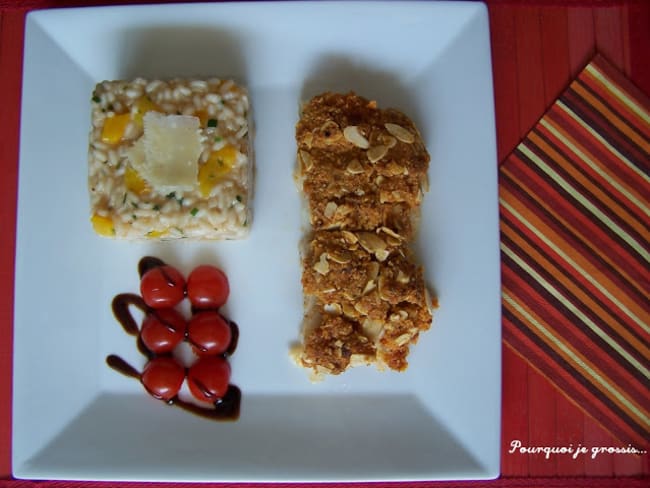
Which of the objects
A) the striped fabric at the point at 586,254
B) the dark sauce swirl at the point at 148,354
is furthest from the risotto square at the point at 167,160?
the striped fabric at the point at 586,254

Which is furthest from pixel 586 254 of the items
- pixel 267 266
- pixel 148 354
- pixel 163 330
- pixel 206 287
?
pixel 148 354

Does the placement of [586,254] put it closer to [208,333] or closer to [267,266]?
[267,266]

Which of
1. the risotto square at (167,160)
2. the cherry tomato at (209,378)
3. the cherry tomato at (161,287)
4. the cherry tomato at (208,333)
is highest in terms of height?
the risotto square at (167,160)

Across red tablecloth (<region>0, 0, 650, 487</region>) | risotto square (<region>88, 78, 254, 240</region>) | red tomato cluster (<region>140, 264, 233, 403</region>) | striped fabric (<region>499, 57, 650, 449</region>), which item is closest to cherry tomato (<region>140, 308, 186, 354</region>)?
red tomato cluster (<region>140, 264, 233, 403</region>)

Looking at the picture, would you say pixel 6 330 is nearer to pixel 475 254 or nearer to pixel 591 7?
pixel 475 254

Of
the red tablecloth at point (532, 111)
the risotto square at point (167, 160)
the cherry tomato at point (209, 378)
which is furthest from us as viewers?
the red tablecloth at point (532, 111)

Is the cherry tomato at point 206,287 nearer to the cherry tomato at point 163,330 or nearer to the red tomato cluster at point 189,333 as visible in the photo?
the red tomato cluster at point 189,333

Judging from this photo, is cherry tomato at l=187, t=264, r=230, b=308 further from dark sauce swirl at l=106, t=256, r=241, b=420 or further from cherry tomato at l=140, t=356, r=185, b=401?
cherry tomato at l=140, t=356, r=185, b=401
